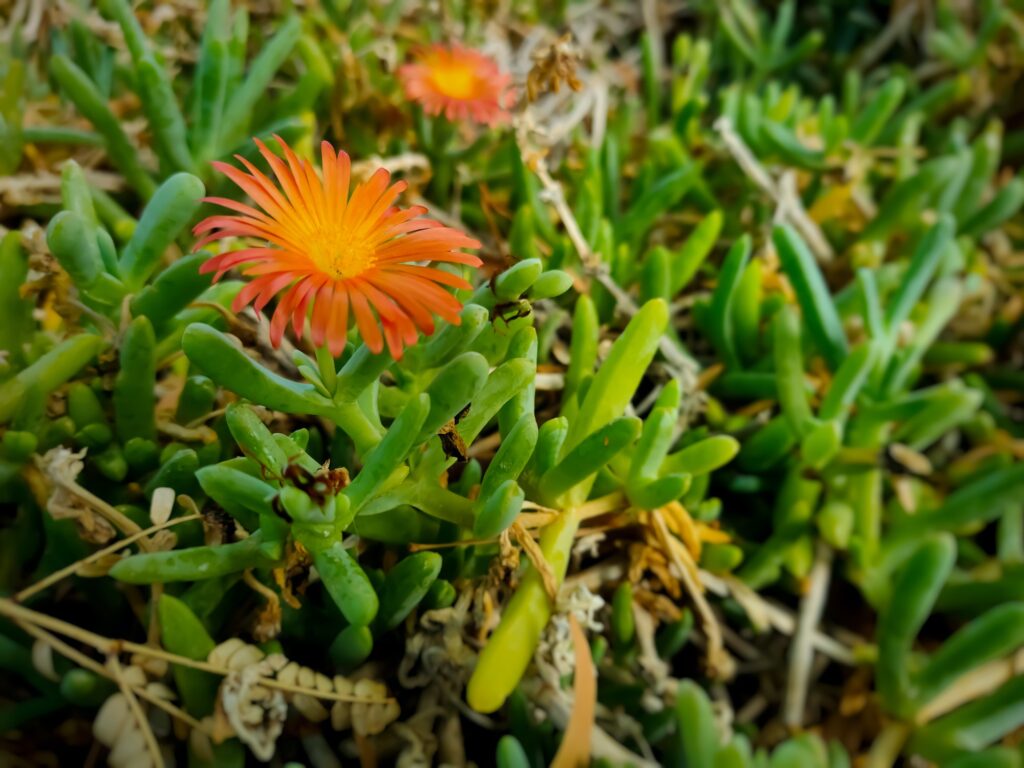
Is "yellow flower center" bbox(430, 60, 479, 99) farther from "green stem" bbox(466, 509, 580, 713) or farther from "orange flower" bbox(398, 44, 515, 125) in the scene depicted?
"green stem" bbox(466, 509, 580, 713)

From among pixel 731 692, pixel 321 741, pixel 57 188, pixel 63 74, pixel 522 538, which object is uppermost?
pixel 63 74

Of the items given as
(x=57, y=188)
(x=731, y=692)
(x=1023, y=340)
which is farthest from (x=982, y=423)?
(x=57, y=188)

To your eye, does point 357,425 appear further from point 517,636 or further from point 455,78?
point 455,78

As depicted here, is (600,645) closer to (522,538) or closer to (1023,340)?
(522,538)

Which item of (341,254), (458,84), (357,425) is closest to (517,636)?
(357,425)

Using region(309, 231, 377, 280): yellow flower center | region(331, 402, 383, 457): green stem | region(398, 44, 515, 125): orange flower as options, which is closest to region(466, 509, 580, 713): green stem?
region(331, 402, 383, 457): green stem
